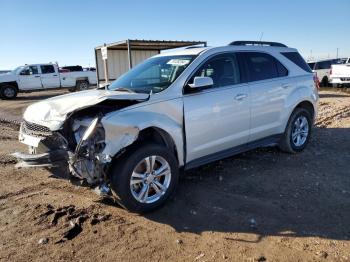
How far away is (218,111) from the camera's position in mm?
5129

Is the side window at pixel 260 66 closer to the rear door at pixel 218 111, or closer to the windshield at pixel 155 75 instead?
the rear door at pixel 218 111

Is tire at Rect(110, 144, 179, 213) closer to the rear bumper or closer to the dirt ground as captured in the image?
the dirt ground

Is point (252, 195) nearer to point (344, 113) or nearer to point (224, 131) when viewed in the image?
point (224, 131)

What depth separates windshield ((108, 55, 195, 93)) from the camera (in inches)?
196

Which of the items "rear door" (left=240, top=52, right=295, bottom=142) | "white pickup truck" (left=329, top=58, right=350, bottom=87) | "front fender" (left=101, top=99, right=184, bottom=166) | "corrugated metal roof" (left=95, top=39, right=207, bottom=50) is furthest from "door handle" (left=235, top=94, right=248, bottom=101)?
"white pickup truck" (left=329, top=58, right=350, bottom=87)

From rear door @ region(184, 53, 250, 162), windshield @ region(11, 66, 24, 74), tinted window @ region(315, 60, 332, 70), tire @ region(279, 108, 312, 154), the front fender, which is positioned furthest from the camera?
tinted window @ region(315, 60, 332, 70)

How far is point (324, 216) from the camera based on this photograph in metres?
4.29

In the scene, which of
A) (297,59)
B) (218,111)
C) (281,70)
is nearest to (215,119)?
(218,111)

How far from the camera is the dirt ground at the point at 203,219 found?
3.63 m

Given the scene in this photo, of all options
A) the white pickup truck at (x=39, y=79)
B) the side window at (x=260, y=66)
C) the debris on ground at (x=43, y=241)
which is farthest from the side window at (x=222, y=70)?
the white pickup truck at (x=39, y=79)

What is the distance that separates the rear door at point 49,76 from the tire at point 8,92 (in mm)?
1831

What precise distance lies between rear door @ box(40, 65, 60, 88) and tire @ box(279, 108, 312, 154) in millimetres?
19804

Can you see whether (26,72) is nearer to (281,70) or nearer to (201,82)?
(281,70)

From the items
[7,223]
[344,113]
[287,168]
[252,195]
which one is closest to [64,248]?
[7,223]
